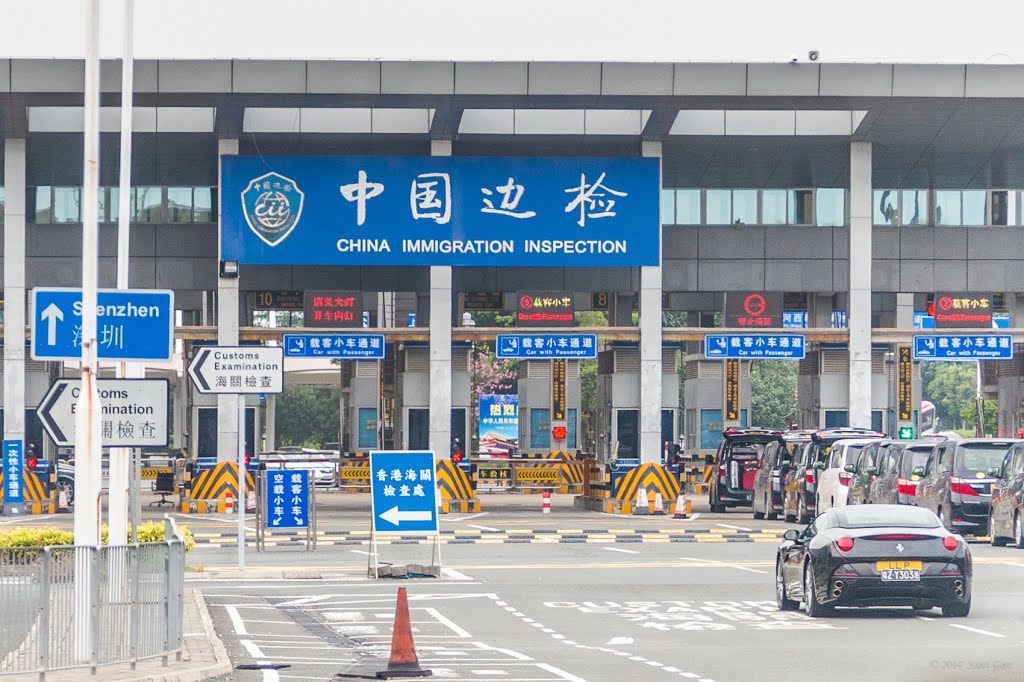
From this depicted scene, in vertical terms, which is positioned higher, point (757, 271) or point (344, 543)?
point (757, 271)

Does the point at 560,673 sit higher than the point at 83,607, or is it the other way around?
the point at 83,607

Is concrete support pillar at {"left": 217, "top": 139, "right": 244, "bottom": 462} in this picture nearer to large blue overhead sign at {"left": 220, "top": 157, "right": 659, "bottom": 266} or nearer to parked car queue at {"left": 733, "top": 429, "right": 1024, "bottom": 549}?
large blue overhead sign at {"left": 220, "top": 157, "right": 659, "bottom": 266}

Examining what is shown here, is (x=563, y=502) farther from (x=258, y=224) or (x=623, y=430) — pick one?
(x=258, y=224)

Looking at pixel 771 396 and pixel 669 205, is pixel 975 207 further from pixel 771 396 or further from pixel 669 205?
pixel 771 396

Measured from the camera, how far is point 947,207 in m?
49.9

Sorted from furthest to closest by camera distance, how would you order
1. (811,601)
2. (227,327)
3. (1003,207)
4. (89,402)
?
(1003,207), (227,327), (811,601), (89,402)

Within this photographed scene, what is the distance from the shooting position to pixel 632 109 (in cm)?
4422

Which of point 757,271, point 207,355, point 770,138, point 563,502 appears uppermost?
point 770,138

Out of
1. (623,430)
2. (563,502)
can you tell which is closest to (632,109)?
(623,430)

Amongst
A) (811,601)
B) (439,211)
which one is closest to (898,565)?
(811,601)

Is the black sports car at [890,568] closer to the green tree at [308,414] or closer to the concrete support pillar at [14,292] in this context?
the concrete support pillar at [14,292]

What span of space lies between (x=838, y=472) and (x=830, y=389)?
13827mm

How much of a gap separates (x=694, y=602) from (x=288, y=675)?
833cm

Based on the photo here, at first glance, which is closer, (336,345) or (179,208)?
(336,345)
